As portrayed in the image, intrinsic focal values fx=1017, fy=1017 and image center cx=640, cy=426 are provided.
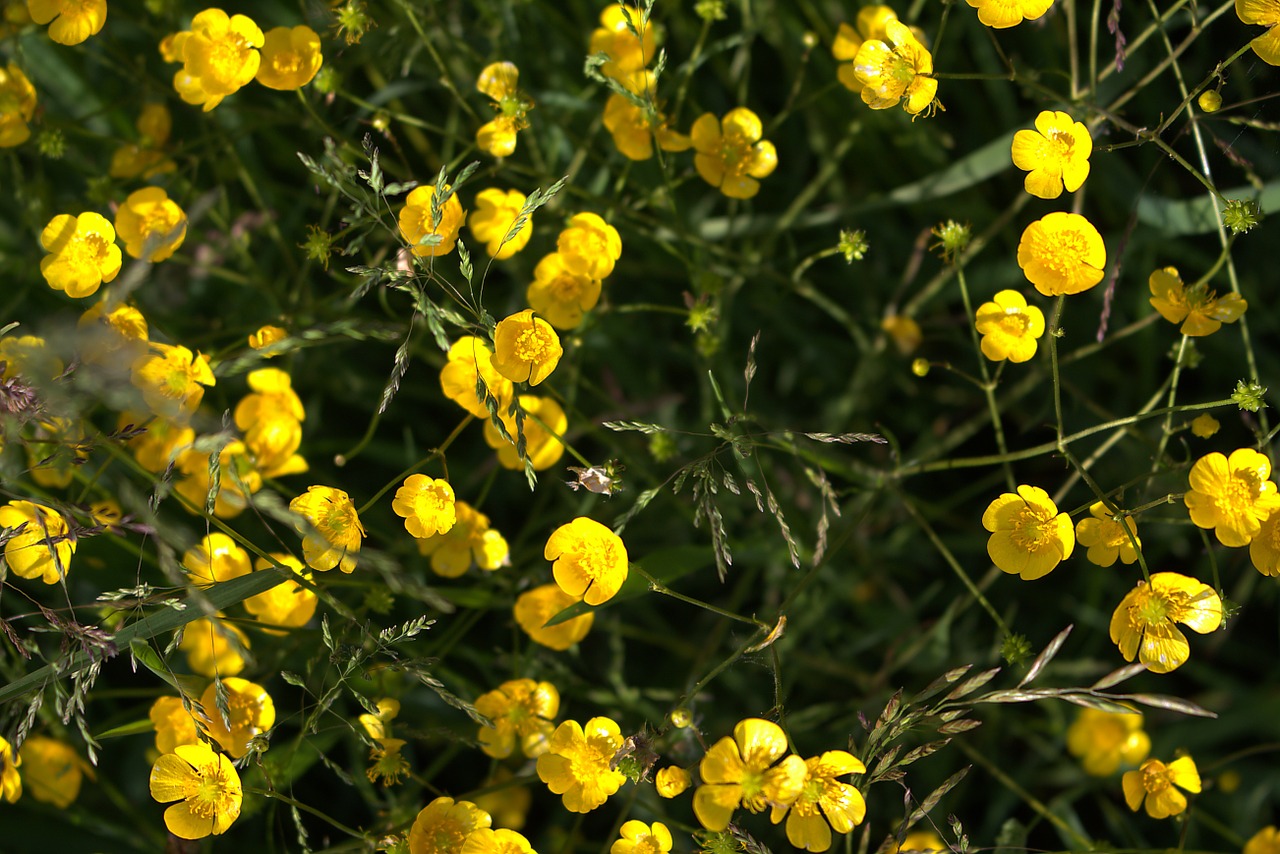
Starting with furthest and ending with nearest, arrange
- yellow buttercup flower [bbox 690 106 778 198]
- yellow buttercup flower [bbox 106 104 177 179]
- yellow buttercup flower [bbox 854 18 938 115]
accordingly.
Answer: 1. yellow buttercup flower [bbox 106 104 177 179]
2. yellow buttercup flower [bbox 690 106 778 198]
3. yellow buttercup flower [bbox 854 18 938 115]

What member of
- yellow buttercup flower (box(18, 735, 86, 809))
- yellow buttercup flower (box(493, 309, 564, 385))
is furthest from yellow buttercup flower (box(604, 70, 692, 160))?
yellow buttercup flower (box(18, 735, 86, 809))

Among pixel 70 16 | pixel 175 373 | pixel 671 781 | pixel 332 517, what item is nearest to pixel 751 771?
pixel 671 781

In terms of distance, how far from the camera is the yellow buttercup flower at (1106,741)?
7.77ft

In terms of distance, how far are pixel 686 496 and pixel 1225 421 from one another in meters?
1.47

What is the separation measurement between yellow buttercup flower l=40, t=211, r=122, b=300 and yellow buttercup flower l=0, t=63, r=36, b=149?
30 centimetres

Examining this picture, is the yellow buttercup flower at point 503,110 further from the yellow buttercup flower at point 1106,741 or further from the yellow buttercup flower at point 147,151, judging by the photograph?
the yellow buttercup flower at point 1106,741

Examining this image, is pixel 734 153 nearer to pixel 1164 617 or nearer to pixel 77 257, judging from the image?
pixel 1164 617

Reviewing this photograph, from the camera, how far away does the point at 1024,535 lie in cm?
177

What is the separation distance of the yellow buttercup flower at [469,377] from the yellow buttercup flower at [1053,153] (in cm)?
100

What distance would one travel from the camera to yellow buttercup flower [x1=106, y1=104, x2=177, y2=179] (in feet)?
7.70

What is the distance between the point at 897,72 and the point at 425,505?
1.15 m

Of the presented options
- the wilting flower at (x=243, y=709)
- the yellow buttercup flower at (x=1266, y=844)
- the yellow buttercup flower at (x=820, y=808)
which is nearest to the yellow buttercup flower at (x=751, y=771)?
the yellow buttercup flower at (x=820, y=808)

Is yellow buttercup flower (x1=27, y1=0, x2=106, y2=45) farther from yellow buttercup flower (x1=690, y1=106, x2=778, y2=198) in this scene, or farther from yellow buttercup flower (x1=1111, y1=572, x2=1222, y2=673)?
yellow buttercup flower (x1=1111, y1=572, x2=1222, y2=673)

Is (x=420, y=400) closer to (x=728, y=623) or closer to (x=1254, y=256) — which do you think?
(x=728, y=623)
